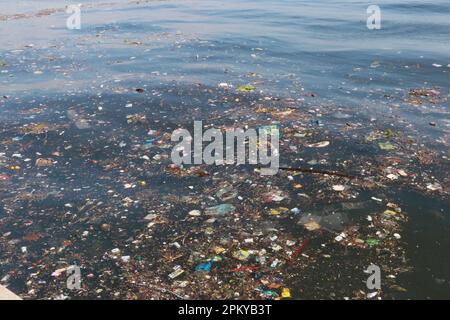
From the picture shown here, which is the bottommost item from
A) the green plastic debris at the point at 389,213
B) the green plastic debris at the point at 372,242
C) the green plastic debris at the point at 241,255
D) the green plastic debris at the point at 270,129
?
the green plastic debris at the point at 241,255

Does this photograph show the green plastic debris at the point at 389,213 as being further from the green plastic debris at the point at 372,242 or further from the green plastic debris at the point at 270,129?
the green plastic debris at the point at 270,129

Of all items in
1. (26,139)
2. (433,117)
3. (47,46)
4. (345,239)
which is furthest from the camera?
(47,46)

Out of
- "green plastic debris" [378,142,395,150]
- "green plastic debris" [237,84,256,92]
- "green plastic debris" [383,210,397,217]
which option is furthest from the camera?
"green plastic debris" [237,84,256,92]

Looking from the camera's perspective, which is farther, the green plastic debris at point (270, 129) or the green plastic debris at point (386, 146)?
the green plastic debris at point (270, 129)

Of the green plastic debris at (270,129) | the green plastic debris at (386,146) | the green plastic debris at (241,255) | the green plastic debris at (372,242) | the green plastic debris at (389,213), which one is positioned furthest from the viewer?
the green plastic debris at (270,129)

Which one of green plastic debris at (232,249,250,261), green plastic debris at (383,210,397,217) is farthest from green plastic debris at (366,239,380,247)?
green plastic debris at (232,249,250,261)

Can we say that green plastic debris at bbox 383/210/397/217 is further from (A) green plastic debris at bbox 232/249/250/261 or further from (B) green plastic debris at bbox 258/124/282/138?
(B) green plastic debris at bbox 258/124/282/138

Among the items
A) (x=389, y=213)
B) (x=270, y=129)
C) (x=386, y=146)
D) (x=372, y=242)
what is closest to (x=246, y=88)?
(x=270, y=129)

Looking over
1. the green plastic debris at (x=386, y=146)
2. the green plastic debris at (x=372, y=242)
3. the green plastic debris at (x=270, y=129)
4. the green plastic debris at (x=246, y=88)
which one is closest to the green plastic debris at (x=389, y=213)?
the green plastic debris at (x=372, y=242)

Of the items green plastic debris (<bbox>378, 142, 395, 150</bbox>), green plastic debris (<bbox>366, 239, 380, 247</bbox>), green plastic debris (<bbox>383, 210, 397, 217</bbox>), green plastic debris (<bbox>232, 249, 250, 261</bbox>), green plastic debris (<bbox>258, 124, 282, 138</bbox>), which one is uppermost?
green plastic debris (<bbox>258, 124, 282, 138</bbox>)
